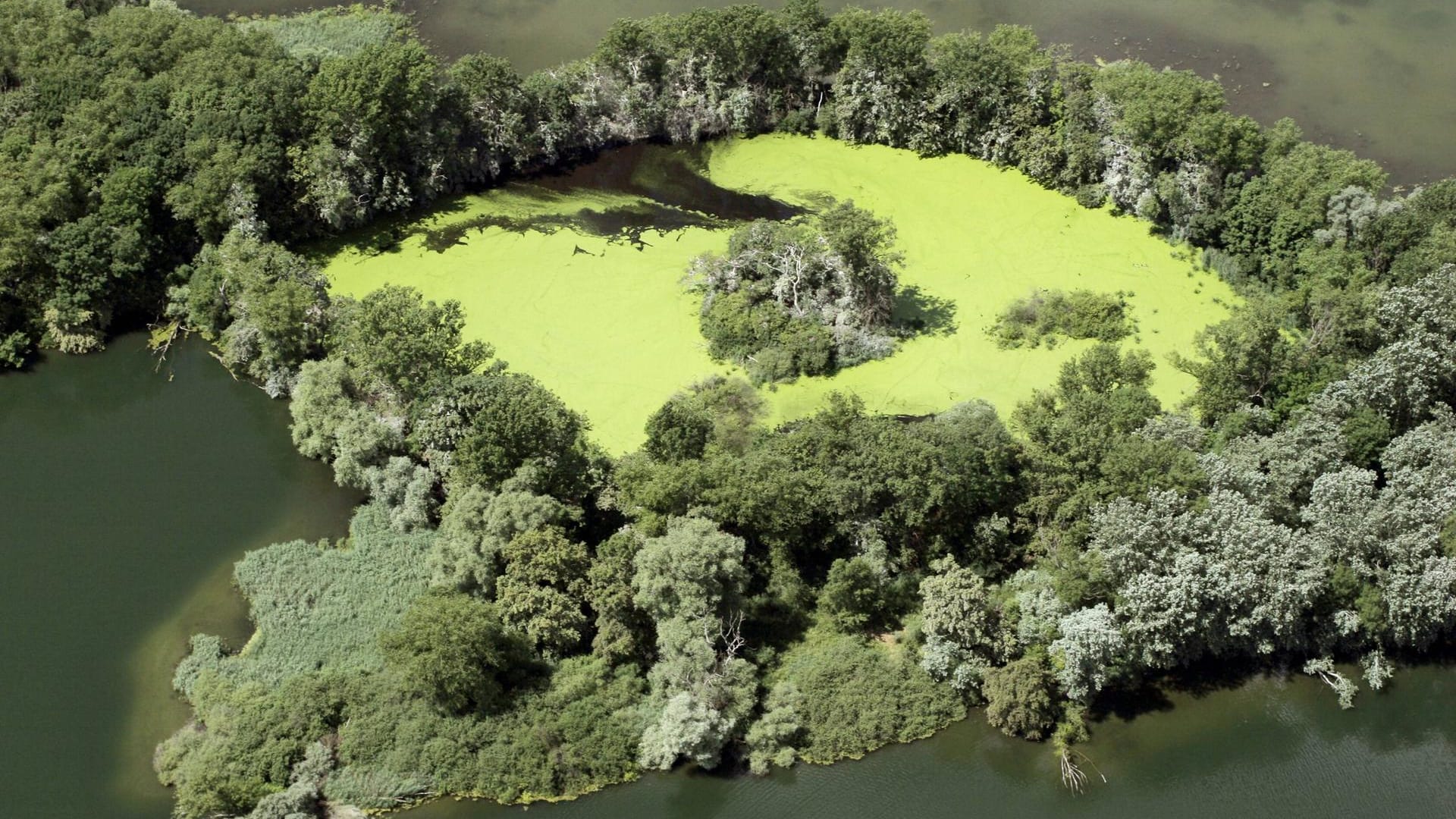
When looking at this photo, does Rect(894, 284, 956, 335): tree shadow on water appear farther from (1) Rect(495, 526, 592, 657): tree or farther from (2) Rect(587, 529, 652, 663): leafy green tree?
(1) Rect(495, 526, 592, 657): tree

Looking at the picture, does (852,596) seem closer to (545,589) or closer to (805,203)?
(545,589)

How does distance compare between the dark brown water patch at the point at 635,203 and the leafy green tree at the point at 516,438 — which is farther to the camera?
the dark brown water patch at the point at 635,203

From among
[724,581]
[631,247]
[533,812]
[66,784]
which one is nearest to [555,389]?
[631,247]

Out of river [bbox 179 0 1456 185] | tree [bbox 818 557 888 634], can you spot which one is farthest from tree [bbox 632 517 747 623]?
river [bbox 179 0 1456 185]

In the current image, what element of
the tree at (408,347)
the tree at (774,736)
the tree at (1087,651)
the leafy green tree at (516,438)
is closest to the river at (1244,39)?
the tree at (408,347)

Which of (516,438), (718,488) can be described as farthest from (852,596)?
(516,438)

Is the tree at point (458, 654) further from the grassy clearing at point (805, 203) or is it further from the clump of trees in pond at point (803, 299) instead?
the clump of trees in pond at point (803, 299)

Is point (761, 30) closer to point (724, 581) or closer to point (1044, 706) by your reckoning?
point (724, 581)
